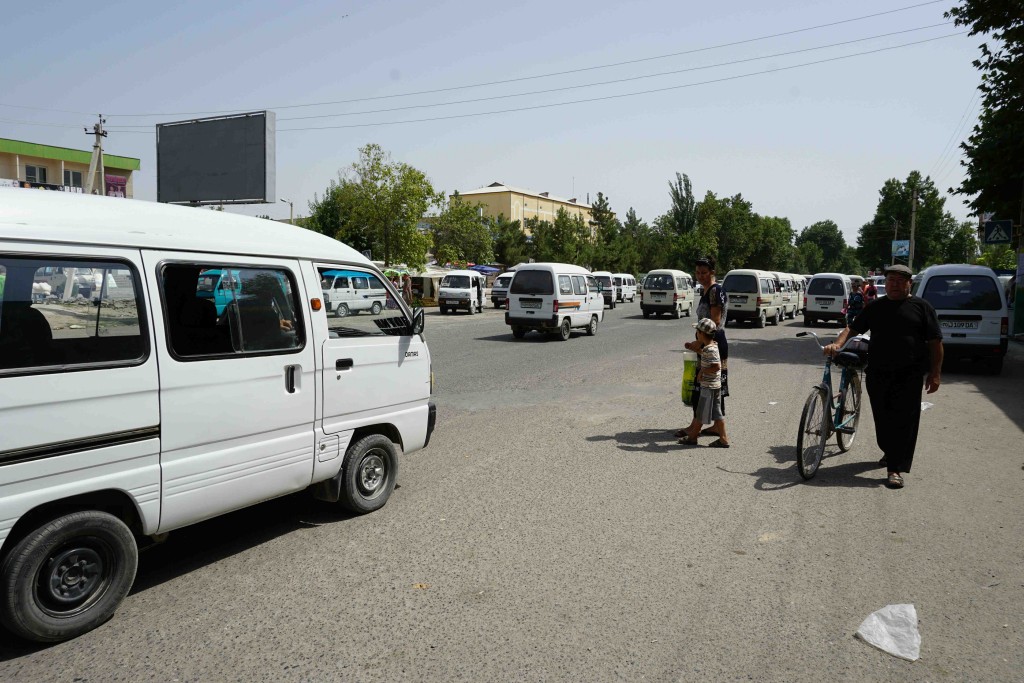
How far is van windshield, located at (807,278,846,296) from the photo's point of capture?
26.9 metres

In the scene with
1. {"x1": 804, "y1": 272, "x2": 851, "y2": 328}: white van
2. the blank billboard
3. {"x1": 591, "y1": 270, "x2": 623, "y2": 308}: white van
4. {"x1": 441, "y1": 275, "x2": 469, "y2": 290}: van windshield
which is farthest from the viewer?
{"x1": 591, "y1": 270, "x2": 623, "y2": 308}: white van

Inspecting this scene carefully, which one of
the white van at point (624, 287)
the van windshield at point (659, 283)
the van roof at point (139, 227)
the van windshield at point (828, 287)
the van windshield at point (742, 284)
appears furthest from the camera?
the white van at point (624, 287)

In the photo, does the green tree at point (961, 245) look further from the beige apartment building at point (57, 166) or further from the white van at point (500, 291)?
the beige apartment building at point (57, 166)

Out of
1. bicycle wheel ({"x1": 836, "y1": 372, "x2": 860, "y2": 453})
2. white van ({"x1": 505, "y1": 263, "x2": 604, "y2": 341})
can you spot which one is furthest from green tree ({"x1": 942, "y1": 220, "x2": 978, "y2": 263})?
bicycle wheel ({"x1": 836, "y1": 372, "x2": 860, "y2": 453})

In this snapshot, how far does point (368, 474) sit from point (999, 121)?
2064cm

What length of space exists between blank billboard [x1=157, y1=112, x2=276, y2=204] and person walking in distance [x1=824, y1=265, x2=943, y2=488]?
25818 mm

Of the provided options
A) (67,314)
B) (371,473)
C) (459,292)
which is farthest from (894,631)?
(459,292)

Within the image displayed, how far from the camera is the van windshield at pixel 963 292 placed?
13.3m

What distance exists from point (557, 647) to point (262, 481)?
81.6 inches

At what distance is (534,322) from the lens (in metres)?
20.1

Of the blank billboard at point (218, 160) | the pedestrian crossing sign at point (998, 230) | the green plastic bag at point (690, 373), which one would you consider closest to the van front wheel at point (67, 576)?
the green plastic bag at point (690, 373)

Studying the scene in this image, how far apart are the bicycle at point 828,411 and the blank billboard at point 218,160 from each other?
2530 cm

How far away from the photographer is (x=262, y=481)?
439cm

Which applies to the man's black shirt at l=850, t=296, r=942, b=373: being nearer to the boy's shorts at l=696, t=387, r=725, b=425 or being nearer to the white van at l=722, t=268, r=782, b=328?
the boy's shorts at l=696, t=387, r=725, b=425
